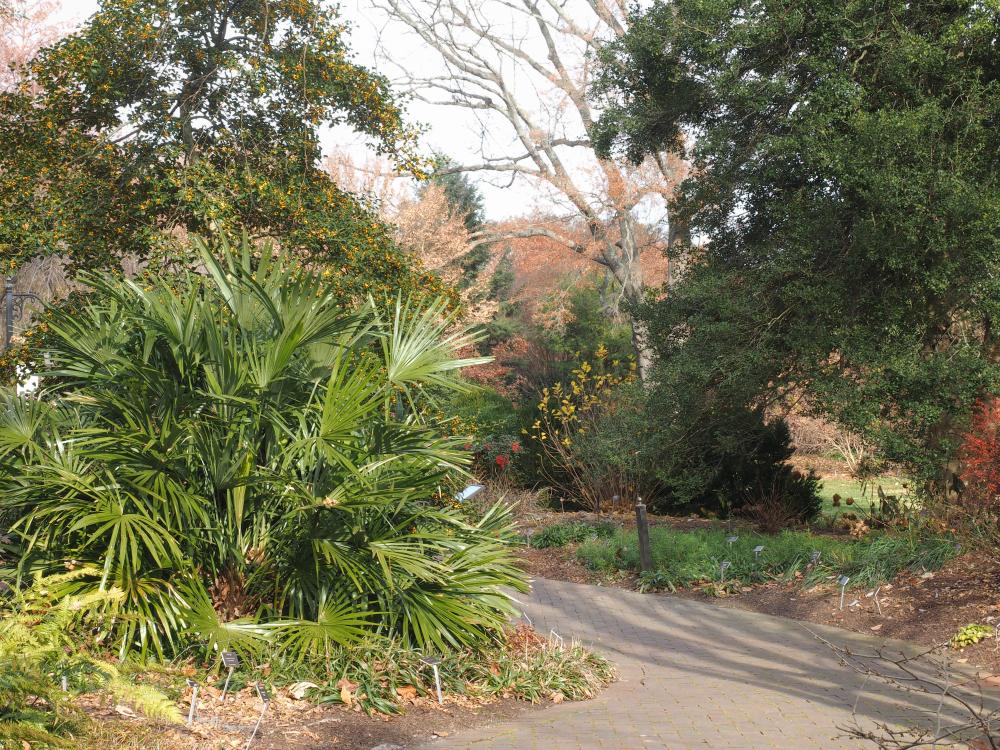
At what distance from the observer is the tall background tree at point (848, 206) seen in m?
10.4

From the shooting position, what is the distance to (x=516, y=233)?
27625 millimetres

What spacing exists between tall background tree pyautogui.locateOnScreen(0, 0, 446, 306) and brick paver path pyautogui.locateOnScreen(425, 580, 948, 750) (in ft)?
15.9

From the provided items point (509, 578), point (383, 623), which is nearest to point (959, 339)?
point (509, 578)

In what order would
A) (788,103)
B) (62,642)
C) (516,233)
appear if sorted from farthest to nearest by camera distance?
(516,233), (788,103), (62,642)

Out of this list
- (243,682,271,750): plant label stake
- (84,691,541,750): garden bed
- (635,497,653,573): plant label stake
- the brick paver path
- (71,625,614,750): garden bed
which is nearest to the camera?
(84,691,541,750): garden bed

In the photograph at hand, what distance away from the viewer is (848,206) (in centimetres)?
1116

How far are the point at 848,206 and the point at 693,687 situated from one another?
6.29 meters

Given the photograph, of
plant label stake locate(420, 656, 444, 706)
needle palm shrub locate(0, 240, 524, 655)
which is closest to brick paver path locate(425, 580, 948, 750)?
plant label stake locate(420, 656, 444, 706)

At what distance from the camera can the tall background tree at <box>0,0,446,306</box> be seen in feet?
37.4

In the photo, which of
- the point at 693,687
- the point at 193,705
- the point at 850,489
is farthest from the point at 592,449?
the point at 193,705

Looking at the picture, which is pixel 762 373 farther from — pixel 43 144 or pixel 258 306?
pixel 43 144

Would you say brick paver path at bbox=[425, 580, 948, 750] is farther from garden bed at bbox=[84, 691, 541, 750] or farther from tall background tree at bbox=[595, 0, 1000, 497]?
tall background tree at bbox=[595, 0, 1000, 497]

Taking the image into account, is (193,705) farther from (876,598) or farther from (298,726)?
(876,598)

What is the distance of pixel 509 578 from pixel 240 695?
2.18 meters
